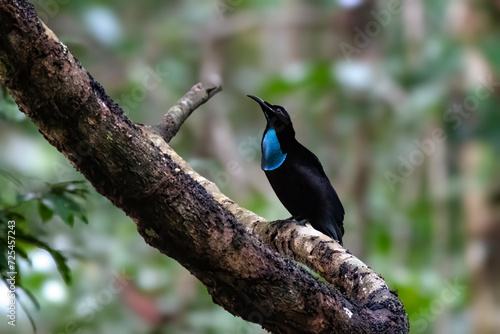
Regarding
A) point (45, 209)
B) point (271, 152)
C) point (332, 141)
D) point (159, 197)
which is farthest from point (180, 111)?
point (332, 141)

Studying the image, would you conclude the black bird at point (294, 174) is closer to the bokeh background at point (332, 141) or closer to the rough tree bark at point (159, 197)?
the rough tree bark at point (159, 197)

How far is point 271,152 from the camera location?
239 centimetres

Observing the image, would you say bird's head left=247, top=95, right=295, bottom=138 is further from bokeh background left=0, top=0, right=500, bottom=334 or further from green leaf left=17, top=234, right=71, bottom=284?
bokeh background left=0, top=0, right=500, bottom=334

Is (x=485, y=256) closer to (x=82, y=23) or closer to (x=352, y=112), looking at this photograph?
(x=352, y=112)

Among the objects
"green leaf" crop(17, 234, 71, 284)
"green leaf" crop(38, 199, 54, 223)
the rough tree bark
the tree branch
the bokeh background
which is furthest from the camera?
the bokeh background

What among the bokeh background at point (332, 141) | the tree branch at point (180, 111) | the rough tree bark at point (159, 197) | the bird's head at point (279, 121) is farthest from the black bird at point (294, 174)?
the bokeh background at point (332, 141)

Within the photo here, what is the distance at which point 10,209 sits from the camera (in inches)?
69.1

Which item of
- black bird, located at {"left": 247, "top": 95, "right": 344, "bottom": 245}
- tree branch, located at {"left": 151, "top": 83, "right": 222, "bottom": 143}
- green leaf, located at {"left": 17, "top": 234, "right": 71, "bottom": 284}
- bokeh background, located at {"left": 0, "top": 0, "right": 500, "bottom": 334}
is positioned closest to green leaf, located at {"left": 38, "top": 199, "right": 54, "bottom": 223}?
green leaf, located at {"left": 17, "top": 234, "right": 71, "bottom": 284}

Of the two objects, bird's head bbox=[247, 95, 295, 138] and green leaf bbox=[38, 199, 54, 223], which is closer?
green leaf bbox=[38, 199, 54, 223]

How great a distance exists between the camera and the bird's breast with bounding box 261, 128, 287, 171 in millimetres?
2383

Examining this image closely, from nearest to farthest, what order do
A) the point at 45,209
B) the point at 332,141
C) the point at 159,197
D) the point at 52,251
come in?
the point at 159,197 → the point at 52,251 → the point at 45,209 → the point at 332,141

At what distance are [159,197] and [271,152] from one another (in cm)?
124

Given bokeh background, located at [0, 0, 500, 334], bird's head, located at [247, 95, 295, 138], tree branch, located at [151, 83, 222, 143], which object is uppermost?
bokeh background, located at [0, 0, 500, 334]

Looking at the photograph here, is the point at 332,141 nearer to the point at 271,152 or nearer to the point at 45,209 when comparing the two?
the point at 271,152
